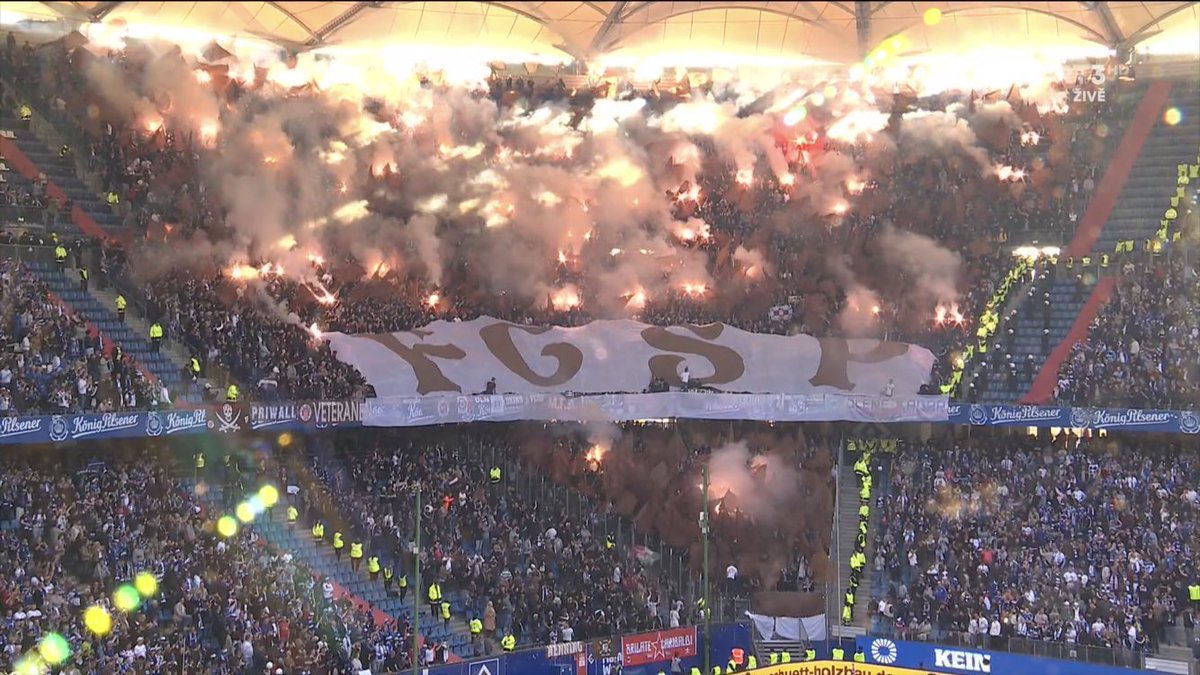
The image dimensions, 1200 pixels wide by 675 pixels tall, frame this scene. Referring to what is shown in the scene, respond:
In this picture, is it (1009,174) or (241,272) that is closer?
(241,272)

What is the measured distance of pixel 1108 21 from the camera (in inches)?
1561

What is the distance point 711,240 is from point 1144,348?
12.9m

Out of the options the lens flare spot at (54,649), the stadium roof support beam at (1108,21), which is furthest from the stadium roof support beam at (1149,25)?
the lens flare spot at (54,649)

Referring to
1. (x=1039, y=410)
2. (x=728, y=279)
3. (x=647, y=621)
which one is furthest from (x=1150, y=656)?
(x=728, y=279)

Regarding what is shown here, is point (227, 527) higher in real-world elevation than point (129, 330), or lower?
lower

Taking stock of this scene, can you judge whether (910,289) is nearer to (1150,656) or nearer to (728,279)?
(728,279)

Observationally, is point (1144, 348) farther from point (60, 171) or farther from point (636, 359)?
point (60, 171)

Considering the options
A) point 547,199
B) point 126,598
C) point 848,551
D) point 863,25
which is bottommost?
point 848,551

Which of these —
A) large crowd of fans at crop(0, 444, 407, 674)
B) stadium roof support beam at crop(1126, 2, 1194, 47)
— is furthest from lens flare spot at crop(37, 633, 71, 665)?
stadium roof support beam at crop(1126, 2, 1194, 47)

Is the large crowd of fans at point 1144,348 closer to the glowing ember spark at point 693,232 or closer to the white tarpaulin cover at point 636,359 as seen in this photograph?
the white tarpaulin cover at point 636,359

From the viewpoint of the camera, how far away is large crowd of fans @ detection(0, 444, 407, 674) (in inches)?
843

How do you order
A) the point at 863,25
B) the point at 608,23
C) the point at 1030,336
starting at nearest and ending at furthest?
the point at 1030,336 → the point at 863,25 → the point at 608,23

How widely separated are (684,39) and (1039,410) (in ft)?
57.9

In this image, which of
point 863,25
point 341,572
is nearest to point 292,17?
point 863,25
